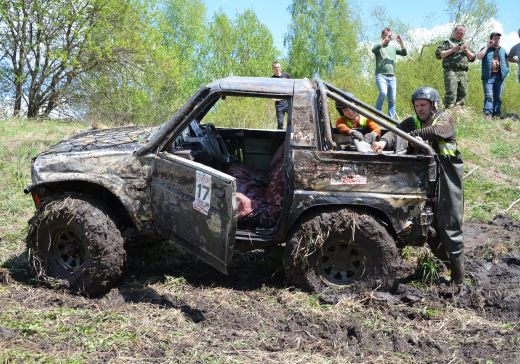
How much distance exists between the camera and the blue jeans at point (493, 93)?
11445 millimetres

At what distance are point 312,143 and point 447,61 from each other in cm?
750

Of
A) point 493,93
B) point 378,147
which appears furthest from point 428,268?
point 493,93

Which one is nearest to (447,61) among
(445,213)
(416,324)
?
(445,213)

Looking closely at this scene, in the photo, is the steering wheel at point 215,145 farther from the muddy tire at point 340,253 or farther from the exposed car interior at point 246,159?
the muddy tire at point 340,253

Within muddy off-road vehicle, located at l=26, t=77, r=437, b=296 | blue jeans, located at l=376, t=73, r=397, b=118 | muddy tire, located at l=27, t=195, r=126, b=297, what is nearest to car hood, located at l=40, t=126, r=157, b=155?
muddy off-road vehicle, located at l=26, t=77, r=437, b=296

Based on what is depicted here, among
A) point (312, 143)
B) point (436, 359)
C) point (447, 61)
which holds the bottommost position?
point (436, 359)

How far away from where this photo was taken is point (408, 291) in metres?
4.87

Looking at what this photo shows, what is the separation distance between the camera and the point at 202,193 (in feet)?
14.8

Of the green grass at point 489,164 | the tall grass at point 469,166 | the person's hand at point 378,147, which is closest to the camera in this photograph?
the person's hand at point 378,147

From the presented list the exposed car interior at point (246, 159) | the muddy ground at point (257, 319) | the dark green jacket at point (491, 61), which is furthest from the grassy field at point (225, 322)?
the dark green jacket at point (491, 61)

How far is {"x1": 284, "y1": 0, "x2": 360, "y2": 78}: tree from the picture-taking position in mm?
52188

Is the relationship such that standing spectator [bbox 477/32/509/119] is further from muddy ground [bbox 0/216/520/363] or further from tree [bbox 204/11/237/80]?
tree [bbox 204/11/237/80]

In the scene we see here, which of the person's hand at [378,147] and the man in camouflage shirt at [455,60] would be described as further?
the man in camouflage shirt at [455,60]

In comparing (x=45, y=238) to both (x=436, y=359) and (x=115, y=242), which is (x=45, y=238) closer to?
(x=115, y=242)
